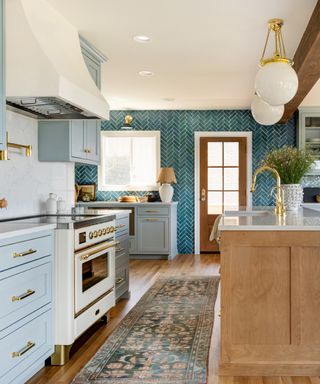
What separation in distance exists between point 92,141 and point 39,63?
5.09 ft

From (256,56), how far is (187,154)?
11.3ft

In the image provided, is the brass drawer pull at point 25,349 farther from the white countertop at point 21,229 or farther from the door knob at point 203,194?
the door knob at point 203,194

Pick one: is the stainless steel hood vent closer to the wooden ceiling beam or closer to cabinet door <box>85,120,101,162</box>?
cabinet door <box>85,120,101,162</box>

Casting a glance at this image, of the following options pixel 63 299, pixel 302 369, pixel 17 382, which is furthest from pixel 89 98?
pixel 302 369

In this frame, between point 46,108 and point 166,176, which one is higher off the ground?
point 46,108

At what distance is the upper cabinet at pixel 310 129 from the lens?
24.6ft

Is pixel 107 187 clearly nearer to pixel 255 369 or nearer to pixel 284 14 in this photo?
pixel 284 14

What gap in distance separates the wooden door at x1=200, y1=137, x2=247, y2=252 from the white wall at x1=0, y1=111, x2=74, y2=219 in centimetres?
401

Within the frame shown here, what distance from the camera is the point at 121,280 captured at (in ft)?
14.5

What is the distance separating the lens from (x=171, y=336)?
3.44 metres

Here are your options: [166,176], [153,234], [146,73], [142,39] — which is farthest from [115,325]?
[166,176]

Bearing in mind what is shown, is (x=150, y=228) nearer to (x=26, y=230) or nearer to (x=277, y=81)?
(x=277, y=81)

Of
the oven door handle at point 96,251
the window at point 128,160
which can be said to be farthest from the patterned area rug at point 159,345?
the window at point 128,160

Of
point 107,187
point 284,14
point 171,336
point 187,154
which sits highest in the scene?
point 284,14
